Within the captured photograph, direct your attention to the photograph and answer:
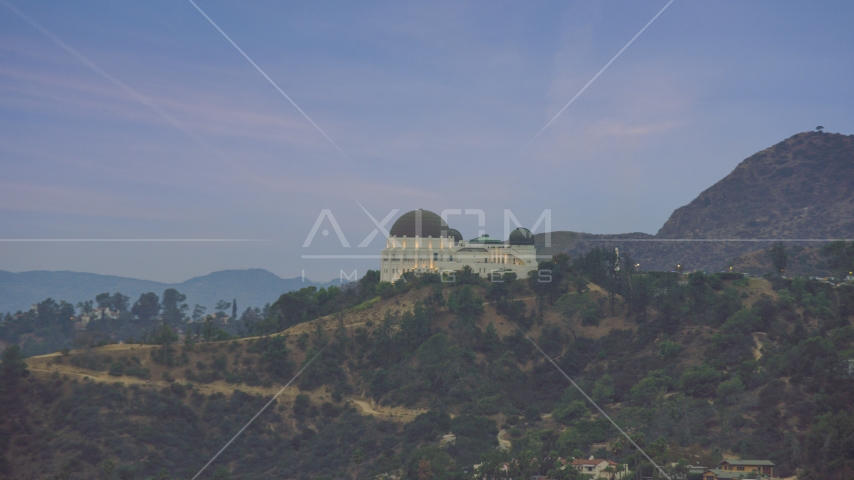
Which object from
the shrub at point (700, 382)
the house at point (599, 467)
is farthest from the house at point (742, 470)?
the shrub at point (700, 382)

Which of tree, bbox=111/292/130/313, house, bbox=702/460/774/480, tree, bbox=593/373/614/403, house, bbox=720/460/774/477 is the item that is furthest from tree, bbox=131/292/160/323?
house, bbox=720/460/774/477

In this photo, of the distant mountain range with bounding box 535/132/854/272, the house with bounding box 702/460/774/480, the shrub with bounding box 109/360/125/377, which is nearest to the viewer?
the house with bounding box 702/460/774/480

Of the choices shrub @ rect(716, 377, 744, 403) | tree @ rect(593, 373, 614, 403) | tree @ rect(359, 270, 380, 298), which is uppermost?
tree @ rect(359, 270, 380, 298)

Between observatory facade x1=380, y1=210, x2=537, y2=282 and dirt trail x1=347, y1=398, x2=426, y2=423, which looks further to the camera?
observatory facade x1=380, y1=210, x2=537, y2=282

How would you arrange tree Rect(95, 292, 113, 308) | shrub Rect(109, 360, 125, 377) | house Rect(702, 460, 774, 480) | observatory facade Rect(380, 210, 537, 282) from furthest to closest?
tree Rect(95, 292, 113, 308) < observatory facade Rect(380, 210, 537, 282) < shrub Rect(109, 360, 125, 377) < house Rect(702, 460, 774, 480)

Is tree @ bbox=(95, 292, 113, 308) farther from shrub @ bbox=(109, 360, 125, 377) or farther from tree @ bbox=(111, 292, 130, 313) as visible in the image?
shrub @ bbox=(109, 360, 125, 377)

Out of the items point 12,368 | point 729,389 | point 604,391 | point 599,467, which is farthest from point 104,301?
point 729,389

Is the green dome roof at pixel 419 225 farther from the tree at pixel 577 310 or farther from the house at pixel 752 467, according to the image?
the house at pixel 752 467
